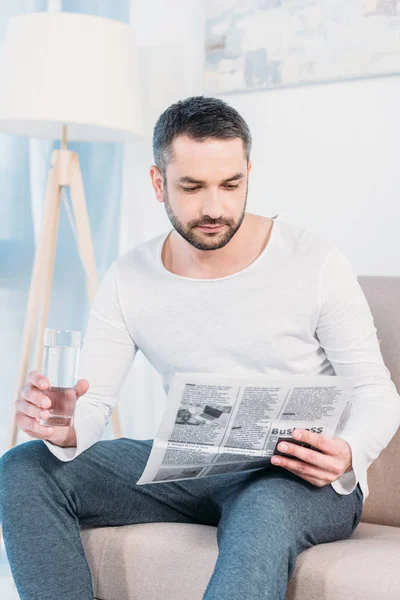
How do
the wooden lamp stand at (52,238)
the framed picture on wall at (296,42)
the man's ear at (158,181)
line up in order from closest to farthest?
the man's ear at (158,181), the framed picture on wall at (296,42), the wooden lamp stand at (52,238)

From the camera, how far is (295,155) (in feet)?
7.72

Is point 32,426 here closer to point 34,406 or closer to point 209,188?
point 34,406

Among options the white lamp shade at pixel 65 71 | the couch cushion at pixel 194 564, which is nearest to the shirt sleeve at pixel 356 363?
the couch cushion at pixel 194 564

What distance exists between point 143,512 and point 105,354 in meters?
0.30

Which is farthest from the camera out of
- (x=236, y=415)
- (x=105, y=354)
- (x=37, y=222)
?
(x=37, y=222)

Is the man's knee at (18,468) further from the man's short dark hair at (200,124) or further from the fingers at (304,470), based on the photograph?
the man's short dark hair at (200,124)

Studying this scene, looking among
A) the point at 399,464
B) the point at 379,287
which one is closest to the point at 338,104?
the point at 379,287

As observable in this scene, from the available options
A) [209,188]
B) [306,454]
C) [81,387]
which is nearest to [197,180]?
[209,188]

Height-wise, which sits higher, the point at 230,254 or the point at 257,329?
the point at 230,254

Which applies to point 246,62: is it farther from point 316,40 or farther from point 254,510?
point 254,510

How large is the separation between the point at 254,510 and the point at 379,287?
2.29ft

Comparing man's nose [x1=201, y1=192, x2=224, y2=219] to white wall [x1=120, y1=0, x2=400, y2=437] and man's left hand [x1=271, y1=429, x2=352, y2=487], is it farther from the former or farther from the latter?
white wall [x1=120, y1=0, x2=400, y2=437]

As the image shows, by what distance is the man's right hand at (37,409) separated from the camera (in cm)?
136

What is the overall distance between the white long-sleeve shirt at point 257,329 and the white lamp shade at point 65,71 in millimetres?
715
